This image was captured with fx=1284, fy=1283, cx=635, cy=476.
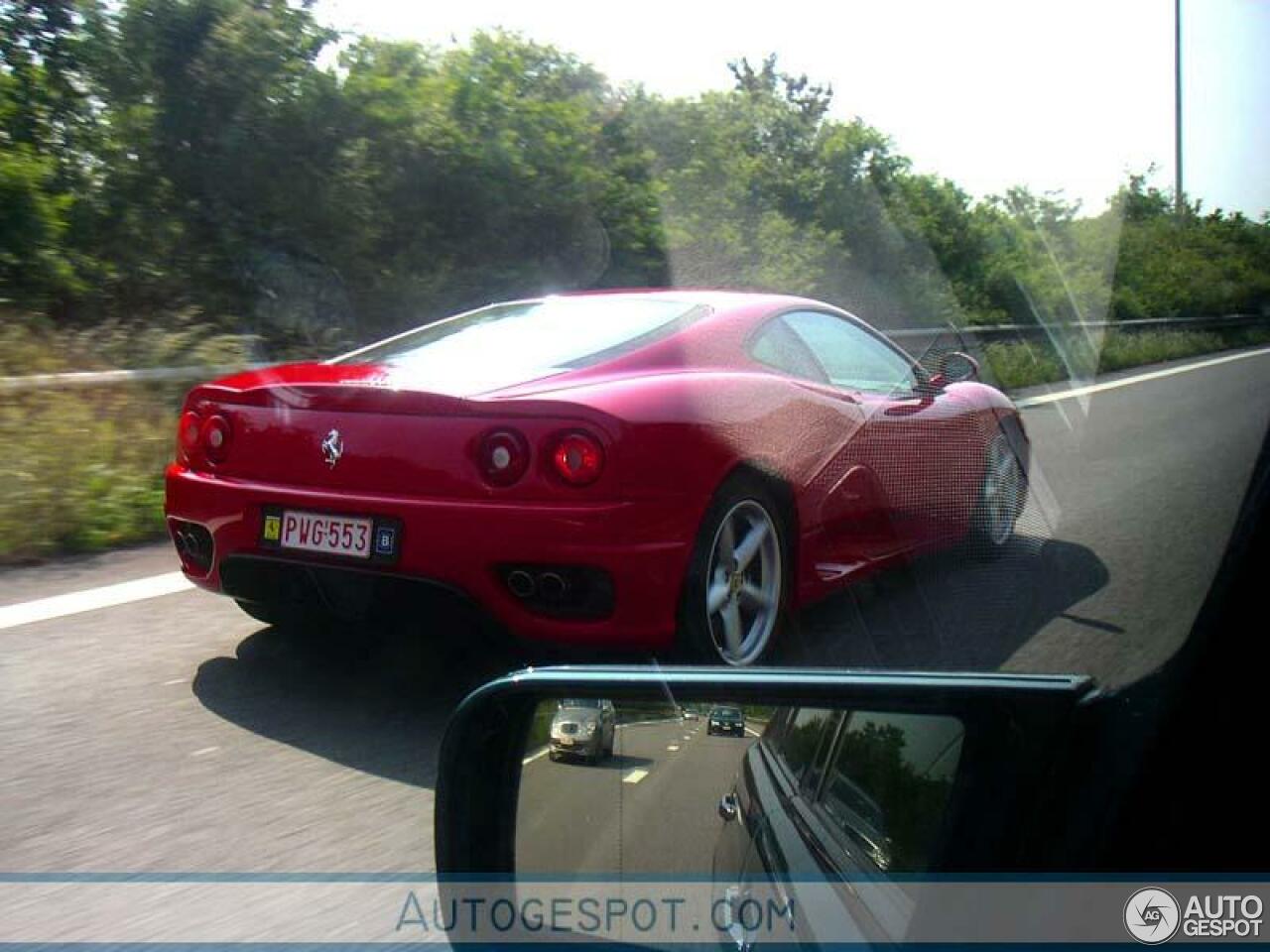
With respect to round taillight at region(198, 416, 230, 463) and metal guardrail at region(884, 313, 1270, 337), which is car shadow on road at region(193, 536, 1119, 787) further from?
metal guardrail at region(884, 313, 1270, 337)

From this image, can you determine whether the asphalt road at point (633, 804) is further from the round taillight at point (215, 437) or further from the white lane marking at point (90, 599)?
the white lane marking at point (90, 599)

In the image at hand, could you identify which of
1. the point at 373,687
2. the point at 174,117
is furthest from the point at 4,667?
the point at 174,117

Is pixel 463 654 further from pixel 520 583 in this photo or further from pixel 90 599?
pixel 90 599

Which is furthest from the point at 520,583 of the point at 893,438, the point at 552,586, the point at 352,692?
the point at 893,438

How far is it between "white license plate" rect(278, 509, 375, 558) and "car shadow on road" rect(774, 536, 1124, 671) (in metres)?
1.43

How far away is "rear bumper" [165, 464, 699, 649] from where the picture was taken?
11.7ft

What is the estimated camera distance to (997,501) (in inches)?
→ 198

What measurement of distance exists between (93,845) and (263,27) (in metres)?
11.2

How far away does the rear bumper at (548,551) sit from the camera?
140 inches

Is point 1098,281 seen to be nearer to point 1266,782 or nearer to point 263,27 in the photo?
point 1266,782

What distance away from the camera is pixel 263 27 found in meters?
12.6

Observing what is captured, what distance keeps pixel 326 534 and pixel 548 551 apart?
2.33ft

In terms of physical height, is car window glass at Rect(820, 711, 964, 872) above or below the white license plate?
above

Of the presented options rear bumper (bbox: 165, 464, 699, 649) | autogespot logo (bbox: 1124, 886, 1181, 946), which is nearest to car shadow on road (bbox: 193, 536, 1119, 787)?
rear bumper (bbox: 165, 464, 699, 649)
